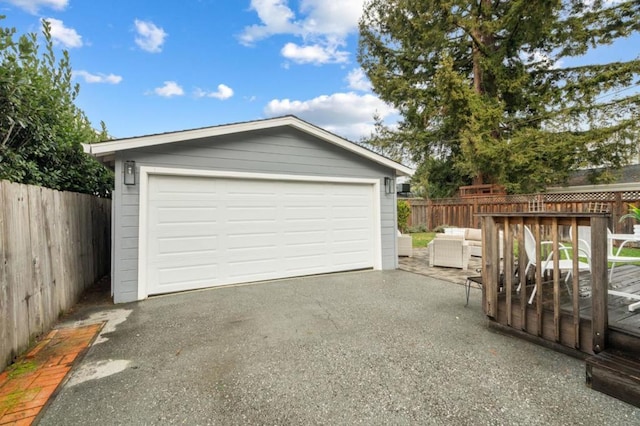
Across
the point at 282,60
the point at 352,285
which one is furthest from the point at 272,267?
the point at 282,60

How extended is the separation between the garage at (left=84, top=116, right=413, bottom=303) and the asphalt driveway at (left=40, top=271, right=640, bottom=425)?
1.10 metres

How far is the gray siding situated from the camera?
183 inches

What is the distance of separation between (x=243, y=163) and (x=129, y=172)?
1.81 metres

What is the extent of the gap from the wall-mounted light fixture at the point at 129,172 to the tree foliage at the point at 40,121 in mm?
1129

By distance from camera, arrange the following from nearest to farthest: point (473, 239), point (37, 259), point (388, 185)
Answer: point (37, 259)
point (388, 185)
point (473, 239)

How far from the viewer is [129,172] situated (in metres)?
4.69

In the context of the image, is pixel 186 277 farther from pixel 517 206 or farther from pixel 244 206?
pixel 517 206

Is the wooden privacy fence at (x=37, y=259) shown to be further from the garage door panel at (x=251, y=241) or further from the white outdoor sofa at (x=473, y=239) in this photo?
the white outdoor sofa at (x=473, y=239)

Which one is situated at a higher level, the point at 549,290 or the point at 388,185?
the point at 388,185

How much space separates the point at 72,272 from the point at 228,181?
8.73ft

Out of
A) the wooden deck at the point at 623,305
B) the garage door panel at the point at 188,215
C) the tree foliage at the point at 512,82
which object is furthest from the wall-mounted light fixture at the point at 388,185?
the tree foliage at the point at 512,82

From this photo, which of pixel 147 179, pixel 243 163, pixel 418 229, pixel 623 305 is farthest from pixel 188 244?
pixel 418 229

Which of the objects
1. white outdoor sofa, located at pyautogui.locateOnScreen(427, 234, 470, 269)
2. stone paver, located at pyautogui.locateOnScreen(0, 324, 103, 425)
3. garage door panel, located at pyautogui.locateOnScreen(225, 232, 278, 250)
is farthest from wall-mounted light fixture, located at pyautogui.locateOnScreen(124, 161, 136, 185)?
white outdoor sofa, located at pyautogui.locateOnScreen(427, 234, 470, 269)

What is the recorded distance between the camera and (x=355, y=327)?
3555 mm
